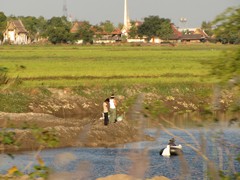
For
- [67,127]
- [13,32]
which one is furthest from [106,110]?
[13,32]

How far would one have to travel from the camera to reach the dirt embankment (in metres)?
6.85

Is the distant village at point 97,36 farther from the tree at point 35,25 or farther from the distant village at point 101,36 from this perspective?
the tree at point 35,25

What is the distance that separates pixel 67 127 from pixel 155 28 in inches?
4989

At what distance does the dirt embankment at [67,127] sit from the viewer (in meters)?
6.85

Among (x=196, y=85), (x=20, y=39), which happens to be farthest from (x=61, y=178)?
(x=20, y=39)

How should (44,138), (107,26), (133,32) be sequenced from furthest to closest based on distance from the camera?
(107,26) → (133,32) → (44,138)

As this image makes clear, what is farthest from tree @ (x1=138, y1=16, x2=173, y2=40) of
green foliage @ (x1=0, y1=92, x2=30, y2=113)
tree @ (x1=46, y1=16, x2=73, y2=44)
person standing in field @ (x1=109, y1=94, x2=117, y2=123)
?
person standing in field @ (x1=109, y1=94, x2=117, y2=123)

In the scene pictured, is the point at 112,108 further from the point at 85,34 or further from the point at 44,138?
the point at 85,34

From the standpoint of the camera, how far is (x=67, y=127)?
88.0ft

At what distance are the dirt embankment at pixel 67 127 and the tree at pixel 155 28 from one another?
361 ft

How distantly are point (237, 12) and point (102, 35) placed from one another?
150 m

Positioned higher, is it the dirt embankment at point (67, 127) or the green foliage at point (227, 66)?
the green foliage at point (227, 66)

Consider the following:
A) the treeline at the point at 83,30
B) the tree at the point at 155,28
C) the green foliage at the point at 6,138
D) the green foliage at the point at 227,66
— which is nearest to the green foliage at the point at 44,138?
the green foliage at the point at 6,138

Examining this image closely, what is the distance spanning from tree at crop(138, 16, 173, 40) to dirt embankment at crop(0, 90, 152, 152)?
4326 inches
